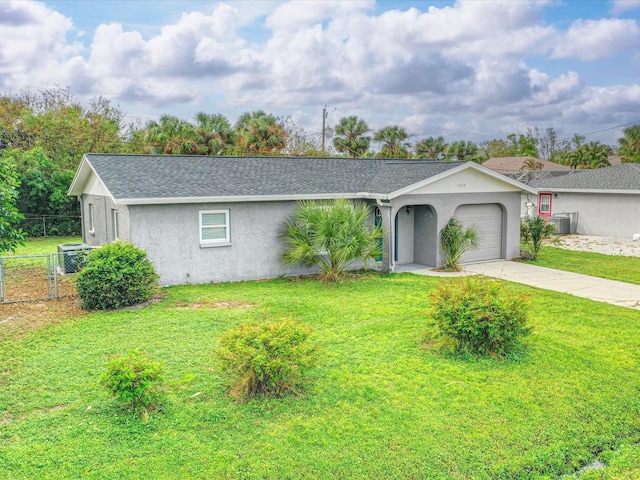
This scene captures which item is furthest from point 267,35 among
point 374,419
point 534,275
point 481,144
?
point 481,144

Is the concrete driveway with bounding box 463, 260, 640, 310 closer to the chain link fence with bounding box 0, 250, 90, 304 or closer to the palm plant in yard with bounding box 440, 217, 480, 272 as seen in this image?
the palm plant in yard with bounding box 440, 217, 480, 272

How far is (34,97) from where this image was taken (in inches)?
1599

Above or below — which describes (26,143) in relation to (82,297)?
above

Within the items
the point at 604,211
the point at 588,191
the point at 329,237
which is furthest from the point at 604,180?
the point at 329,237

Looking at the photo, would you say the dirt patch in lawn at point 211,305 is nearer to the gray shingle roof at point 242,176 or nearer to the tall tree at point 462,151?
the gray shingle roof at point 242,176

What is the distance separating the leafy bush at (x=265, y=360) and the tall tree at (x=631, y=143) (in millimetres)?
54467

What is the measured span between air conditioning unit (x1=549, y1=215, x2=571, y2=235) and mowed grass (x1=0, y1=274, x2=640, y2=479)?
18.3m

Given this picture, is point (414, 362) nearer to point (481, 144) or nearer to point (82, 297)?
point (82, 297)

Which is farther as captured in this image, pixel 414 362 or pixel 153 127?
pixel 153 127

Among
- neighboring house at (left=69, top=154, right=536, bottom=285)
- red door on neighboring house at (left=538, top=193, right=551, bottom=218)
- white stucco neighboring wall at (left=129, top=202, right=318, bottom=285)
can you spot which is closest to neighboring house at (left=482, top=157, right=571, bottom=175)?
red door on neighboring house at (left=538, top=193, right=551, bottom=218)

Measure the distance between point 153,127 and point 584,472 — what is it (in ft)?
111

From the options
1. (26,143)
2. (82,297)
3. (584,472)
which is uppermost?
(26,143)

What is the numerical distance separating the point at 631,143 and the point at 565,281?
46.7 metres

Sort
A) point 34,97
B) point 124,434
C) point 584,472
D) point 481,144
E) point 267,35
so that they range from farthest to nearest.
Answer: point 481,144 → point 34,97 → point 267,35 → point 124,434 → point 584,472
